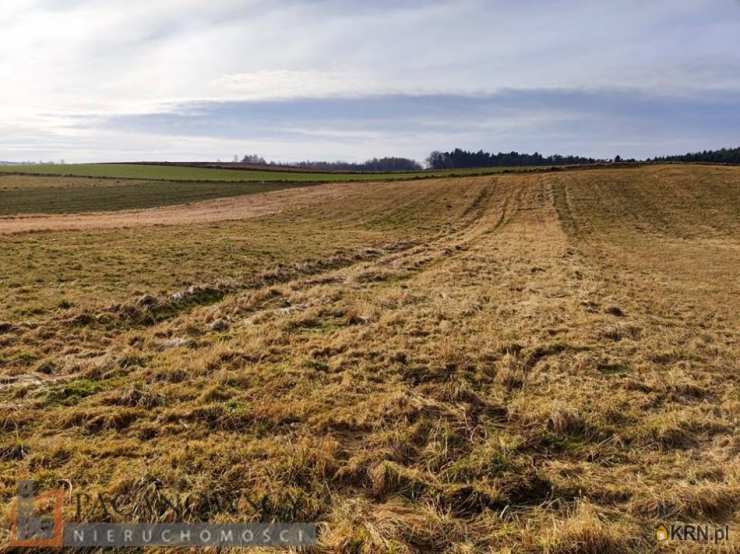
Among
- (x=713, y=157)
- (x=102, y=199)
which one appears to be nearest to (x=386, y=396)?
(x=102, y=199)

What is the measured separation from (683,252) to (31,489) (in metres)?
23.9

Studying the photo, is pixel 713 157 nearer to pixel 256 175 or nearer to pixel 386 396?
pixel 256 175

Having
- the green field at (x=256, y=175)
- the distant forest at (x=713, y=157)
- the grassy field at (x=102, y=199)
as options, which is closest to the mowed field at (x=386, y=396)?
the grassy field at (x=102, y=199)

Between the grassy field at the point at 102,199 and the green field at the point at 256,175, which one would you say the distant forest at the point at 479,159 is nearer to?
the green field at the point at 256,175

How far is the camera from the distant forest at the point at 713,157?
11781 cm

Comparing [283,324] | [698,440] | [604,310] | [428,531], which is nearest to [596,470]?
[698,440]

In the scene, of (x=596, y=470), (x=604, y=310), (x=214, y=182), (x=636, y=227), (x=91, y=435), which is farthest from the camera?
(x=214, y=182)

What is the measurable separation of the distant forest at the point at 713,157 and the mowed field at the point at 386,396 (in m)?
131

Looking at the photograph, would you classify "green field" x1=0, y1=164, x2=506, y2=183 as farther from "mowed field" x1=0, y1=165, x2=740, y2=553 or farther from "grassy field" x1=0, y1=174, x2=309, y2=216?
"mowed field" x1=0, y1=165, x2=740, y2=553

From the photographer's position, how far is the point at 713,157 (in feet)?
419

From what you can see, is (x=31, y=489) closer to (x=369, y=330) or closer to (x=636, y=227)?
(x=369, y=330)

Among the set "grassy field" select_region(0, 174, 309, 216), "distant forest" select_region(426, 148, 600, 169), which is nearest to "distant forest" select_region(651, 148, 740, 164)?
"distant forest" select_region(426, 148, 600, 169)

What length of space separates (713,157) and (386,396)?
528 feet

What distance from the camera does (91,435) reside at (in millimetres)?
4973
